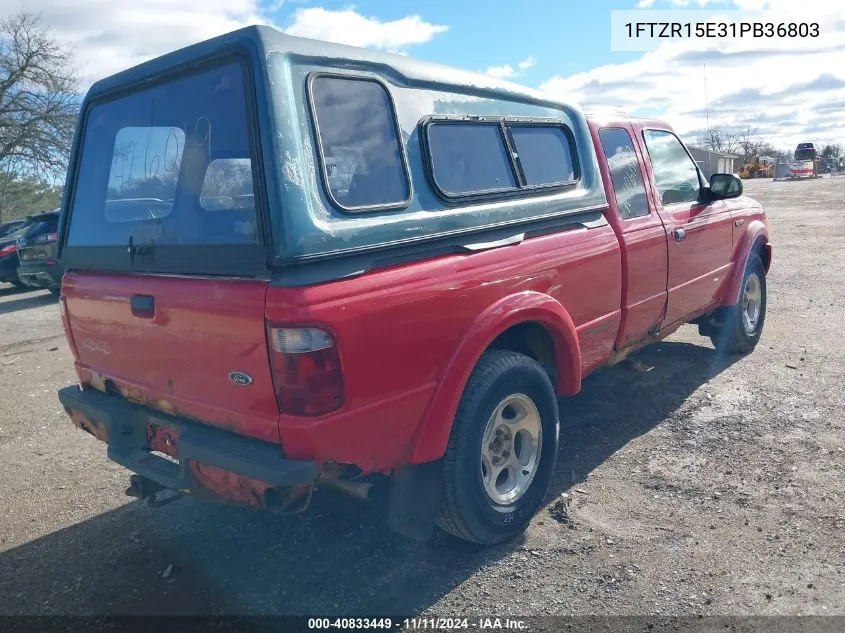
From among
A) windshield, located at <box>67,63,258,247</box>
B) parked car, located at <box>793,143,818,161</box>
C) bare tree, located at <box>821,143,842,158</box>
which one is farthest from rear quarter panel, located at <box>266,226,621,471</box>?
bare tree, located at <box>821,143,842,158</box>

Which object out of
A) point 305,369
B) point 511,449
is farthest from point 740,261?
point 305,369

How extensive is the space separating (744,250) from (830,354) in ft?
3.90

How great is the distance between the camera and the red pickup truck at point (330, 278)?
2561mm

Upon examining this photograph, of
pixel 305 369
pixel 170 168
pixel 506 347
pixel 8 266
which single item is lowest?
pixel 506 347

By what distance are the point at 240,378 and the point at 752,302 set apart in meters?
5.26

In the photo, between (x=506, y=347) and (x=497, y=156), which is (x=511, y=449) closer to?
(x=506, y=347)

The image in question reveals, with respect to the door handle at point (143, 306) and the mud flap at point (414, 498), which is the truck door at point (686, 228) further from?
the door handle at point (143, 306)

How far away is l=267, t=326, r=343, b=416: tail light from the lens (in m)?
2.48

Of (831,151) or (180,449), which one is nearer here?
(180,449)

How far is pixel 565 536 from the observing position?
3.43 meters

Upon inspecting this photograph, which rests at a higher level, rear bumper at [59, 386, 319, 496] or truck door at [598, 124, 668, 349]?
truck door at [598, 124, 668, 349]

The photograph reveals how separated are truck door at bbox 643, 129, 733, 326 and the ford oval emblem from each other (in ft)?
10.5

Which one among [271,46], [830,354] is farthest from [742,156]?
[271,46]

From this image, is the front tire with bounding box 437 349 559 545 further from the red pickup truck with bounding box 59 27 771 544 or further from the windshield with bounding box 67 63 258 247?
the windshield with bounding box 67 63 258 247
